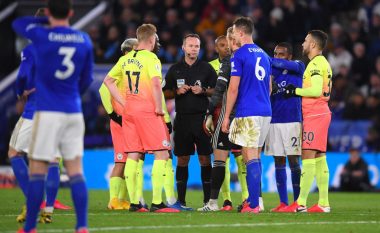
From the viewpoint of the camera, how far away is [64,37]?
9.12 metres

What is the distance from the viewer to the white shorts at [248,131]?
12086 millimetres

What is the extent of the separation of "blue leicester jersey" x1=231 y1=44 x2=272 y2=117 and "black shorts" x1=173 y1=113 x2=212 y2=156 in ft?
5.22

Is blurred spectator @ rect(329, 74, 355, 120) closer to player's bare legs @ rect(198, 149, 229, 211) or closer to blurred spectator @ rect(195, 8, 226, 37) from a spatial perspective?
blurred spectator @ rect(195, 8, 226, 37)

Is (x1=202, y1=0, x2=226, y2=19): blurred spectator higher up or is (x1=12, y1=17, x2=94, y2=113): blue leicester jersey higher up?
(x1=202, y1=0, x2=226, y2=19): blurred spectator

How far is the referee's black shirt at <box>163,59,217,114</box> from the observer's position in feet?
45.4

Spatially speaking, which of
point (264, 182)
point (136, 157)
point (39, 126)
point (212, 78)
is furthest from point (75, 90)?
point (264, 182)

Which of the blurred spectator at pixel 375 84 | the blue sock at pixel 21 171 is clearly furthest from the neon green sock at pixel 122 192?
the blurred spectator at pixel 375 84

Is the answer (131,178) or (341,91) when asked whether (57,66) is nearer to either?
(131,178)

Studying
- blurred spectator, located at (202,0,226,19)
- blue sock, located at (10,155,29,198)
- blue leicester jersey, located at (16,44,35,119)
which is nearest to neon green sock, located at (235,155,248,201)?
blue sock, located at (10,155,29,198)

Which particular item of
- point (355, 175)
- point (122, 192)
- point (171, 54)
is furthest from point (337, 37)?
point (122, 192)

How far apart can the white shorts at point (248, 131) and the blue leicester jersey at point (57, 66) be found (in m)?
3.38

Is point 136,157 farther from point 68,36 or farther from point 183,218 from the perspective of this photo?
point 68,36

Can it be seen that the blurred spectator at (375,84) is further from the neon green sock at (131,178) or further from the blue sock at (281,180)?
the neon green sock at (131,178)

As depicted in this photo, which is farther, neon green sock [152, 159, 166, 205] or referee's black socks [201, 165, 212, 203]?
referee's black socks [201, 165, 212, 203]
